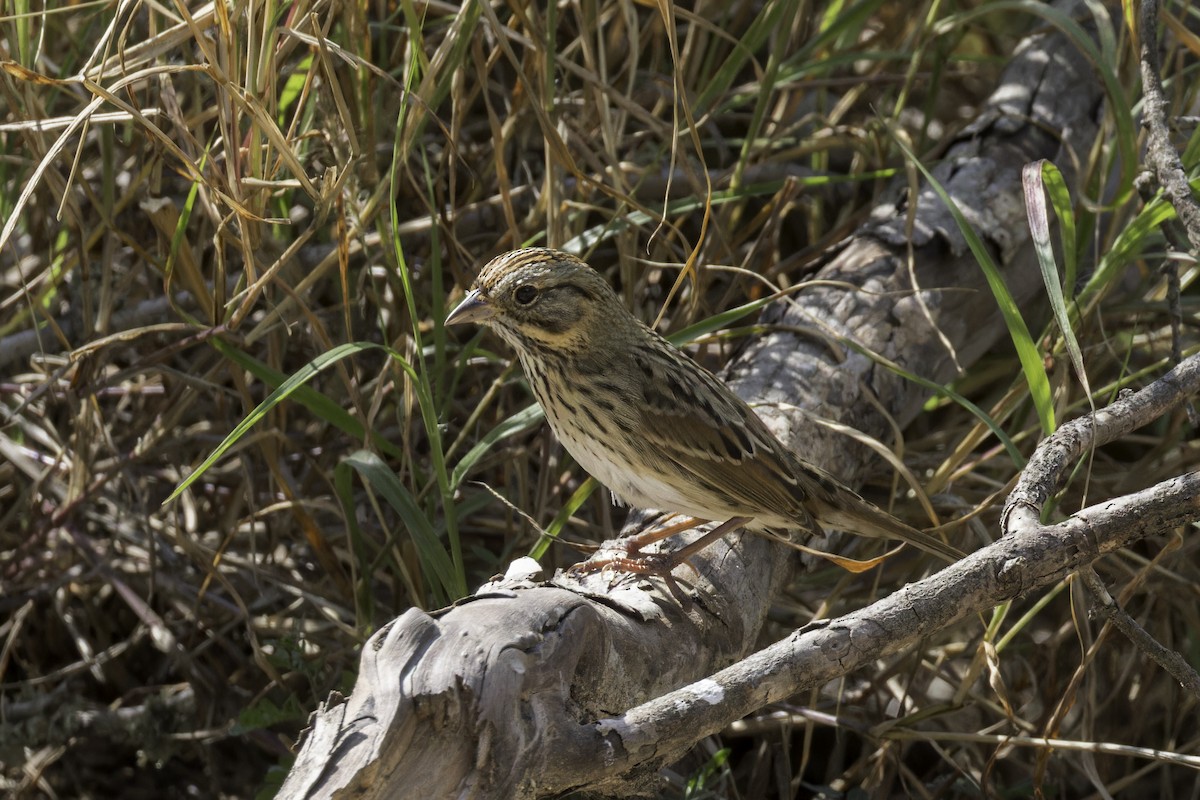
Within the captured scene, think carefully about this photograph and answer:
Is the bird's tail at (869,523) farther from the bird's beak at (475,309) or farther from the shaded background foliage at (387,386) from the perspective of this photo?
the bird's beak at (475,309)

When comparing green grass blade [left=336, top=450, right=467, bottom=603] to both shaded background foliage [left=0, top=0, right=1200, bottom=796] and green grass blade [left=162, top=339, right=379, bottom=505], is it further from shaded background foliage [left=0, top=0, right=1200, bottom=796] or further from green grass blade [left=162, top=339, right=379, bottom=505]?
green grass blade [left=162, top=339, right=379, bottom=505]

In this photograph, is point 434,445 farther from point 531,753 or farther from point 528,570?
point 531,753

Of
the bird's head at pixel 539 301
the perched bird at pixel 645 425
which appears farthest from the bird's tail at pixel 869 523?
the bird's head at pixel 539 301

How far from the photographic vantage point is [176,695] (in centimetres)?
360

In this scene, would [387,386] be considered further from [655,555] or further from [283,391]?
[655,555]

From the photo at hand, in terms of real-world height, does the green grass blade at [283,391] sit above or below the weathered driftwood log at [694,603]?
above

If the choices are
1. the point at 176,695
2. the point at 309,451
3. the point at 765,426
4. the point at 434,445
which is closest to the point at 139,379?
the point at 309,451

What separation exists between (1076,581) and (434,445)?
1514 mm

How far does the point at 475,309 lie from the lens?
293 centimetres

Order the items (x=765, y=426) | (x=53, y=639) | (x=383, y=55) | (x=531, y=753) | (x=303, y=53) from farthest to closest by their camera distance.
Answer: (x=53, y=639)
(x=303, y=53)
(x=383, y=55)
(x=765, y=426)
(x=531, y=753)

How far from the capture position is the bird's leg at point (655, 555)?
270cm

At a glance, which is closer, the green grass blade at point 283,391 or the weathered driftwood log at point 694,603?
the weathered driftwood log at point 694,603

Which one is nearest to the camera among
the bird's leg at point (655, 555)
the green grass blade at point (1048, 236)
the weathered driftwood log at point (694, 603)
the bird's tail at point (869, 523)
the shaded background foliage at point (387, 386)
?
the weathered driftwood log at point (694, 603)

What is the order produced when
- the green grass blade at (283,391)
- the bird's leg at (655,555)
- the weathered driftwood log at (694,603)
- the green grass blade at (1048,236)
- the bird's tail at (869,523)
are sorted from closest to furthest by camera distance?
the weathered driftwood log at (694,603) → the green grass blade at (1048,236) → the green grass blade at (283,391) → the bird's leg at (655,555) → the bird's tail at (869,523)
